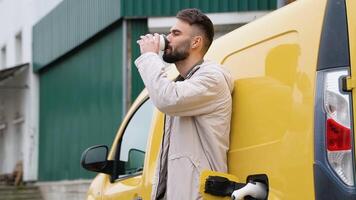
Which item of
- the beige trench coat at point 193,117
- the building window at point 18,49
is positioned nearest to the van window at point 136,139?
the beige trench coat at point 193,117

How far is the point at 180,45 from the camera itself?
383 centimetres

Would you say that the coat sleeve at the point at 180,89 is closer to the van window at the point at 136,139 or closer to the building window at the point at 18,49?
the van window at the point at 136,139

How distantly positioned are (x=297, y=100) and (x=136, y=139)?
227 centimetres

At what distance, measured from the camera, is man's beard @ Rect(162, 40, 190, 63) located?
12.6 feet

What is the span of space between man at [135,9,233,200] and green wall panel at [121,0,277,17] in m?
9.64

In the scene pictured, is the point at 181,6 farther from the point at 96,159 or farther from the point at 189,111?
the point at 189,111

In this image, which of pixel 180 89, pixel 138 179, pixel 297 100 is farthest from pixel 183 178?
pixel 138 179

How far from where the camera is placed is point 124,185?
521cm

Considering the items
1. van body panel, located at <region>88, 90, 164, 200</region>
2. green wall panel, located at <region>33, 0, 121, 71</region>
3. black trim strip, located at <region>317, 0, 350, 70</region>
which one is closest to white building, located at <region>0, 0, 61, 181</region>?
green wall panel, located at <region>33, 0, 121, 71</region>

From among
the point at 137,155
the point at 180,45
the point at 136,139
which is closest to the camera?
the point at 180,45

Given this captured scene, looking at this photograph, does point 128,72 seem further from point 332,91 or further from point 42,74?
point 332,91

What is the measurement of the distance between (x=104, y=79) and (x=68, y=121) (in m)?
2.93

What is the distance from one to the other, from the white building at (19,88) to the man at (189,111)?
49.0 ft

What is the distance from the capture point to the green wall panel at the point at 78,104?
14763 millimetres
